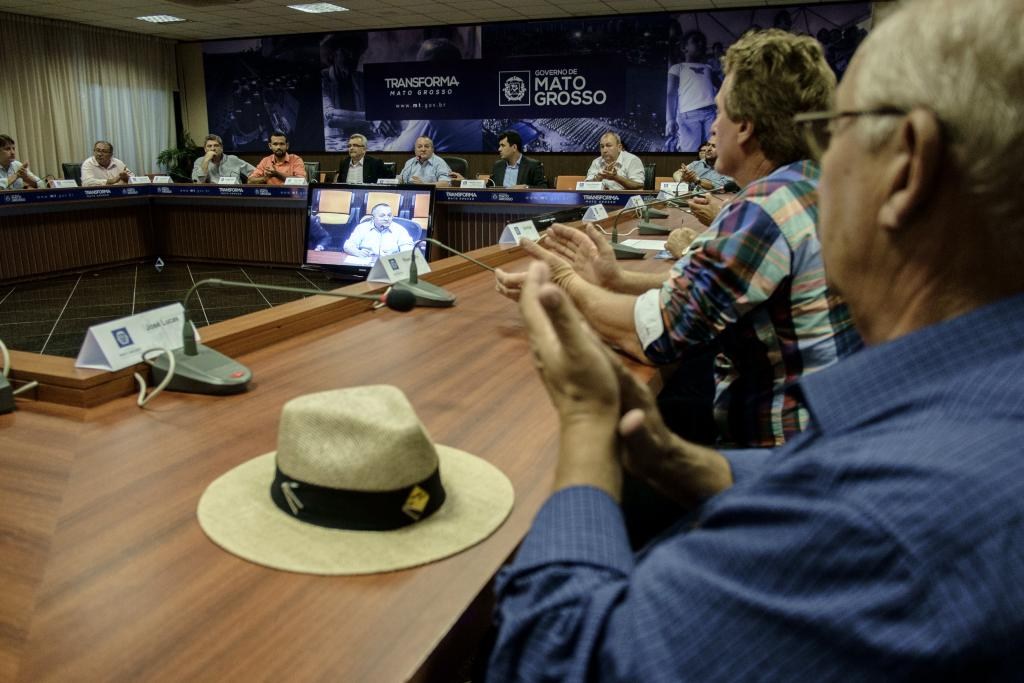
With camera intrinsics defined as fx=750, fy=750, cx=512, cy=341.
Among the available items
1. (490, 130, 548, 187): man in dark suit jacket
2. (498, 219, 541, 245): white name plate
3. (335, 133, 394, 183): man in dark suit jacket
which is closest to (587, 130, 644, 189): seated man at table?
(490, 130, 548, 187): man in dark suit jacket

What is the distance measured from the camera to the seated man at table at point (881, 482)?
45cm

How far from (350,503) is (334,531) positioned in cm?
5

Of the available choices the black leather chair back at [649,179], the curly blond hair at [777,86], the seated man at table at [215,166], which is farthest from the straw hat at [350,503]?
the seated man at table at [215,166]

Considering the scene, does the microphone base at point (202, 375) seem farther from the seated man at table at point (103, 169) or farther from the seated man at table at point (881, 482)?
the seated man at table at point (103, 169)

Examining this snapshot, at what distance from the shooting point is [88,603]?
2.56 feet

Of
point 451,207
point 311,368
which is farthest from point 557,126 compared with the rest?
point 311,368

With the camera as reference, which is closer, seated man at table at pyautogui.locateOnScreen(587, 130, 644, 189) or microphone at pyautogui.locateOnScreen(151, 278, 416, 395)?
microphone at pyautogui.locateOnScreen(151, 278, 416, 395)

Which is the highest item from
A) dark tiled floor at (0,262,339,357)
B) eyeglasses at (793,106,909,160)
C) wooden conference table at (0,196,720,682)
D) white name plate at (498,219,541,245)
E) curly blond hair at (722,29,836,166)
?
curly blond hair at (722,29,836,166)

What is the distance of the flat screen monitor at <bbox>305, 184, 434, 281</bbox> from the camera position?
4.38 meters

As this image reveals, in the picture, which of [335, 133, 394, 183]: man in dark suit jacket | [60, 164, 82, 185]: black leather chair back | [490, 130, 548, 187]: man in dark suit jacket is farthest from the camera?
[60, 164, 82, 185]: black leather chair back

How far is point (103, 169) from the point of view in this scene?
817cm

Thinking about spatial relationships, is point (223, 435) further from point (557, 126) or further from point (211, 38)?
point (211, 38)

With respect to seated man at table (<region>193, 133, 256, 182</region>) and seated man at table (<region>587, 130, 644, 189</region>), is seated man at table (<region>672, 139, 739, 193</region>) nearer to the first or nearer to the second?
seated man at table (<region>587, 130, 644, 189</region>)

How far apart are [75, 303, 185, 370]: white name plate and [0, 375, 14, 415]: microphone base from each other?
111 mm
